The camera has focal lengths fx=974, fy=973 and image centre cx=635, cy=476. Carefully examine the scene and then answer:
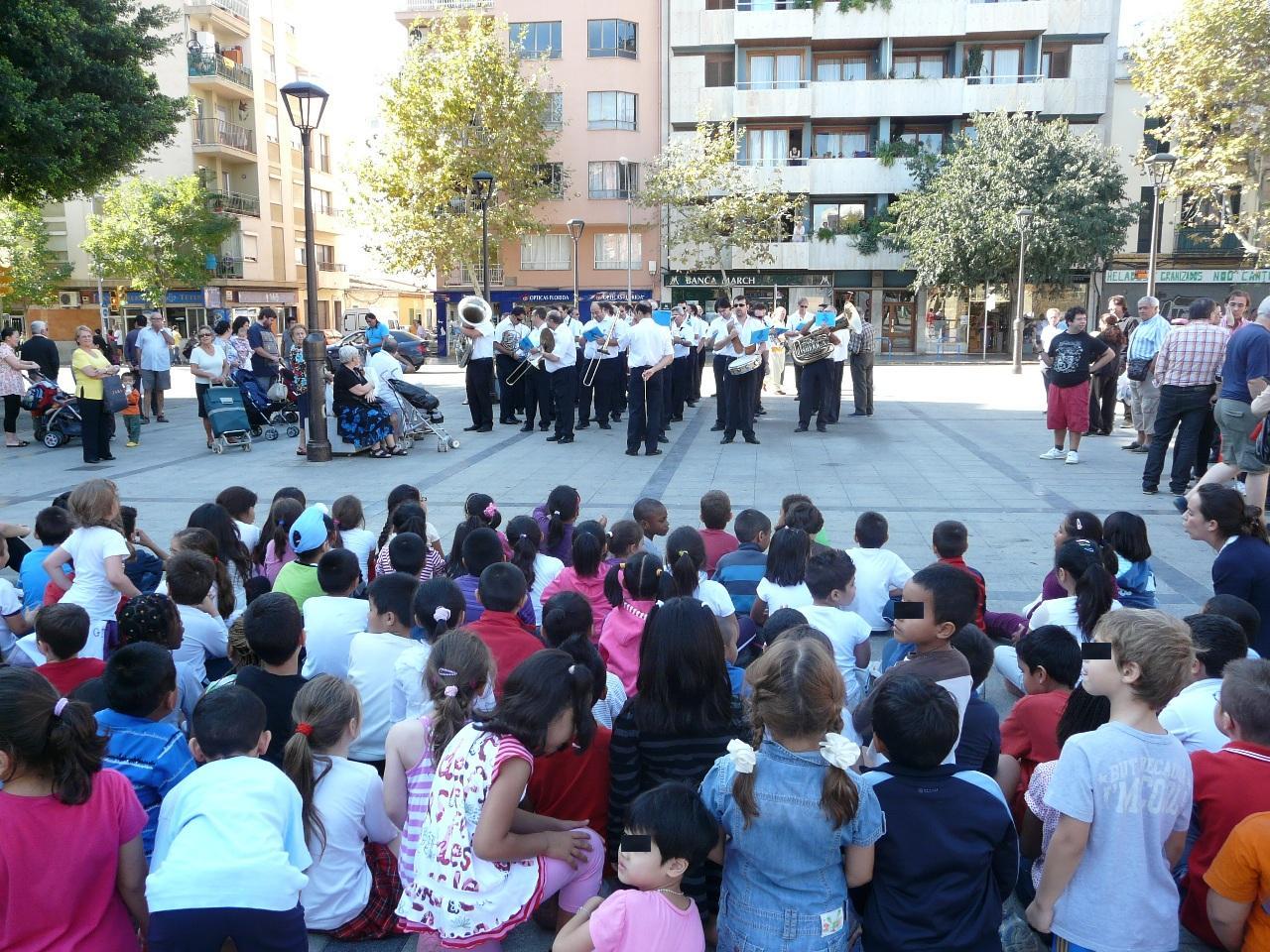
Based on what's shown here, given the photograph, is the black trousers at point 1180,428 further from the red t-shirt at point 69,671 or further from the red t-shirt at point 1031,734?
the red t-shirt at point 69,671

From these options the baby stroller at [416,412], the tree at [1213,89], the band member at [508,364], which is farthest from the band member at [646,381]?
the tree at [1213,89]

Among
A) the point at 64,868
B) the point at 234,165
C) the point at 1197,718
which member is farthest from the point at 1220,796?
the point at 234,165

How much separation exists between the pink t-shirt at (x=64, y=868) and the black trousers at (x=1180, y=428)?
9.45 m

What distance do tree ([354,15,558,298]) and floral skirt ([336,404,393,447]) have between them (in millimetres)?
23216

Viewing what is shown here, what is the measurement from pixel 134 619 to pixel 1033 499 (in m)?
8.15

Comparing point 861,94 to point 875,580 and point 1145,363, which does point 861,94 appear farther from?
point 875,580

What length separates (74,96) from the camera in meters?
14.9

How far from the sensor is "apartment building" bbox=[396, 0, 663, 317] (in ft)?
130

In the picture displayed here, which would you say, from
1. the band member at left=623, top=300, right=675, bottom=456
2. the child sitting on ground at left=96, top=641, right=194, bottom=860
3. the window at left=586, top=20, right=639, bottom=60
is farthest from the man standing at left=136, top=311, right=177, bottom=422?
the window at left=586, top=20, right=639, bottom=60

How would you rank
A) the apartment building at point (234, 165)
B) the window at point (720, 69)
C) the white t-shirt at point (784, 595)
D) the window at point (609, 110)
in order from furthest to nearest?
the apartment building at point (234, 165) → the window at point (720, 69) → the window at point (609, 110) → the white t-shirt at point (784, 595)

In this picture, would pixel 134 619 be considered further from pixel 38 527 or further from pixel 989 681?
pixel 989 681

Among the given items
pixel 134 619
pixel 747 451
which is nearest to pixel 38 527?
pixel 134 619

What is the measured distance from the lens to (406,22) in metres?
41.2

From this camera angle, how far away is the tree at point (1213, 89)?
23969 millimetres
